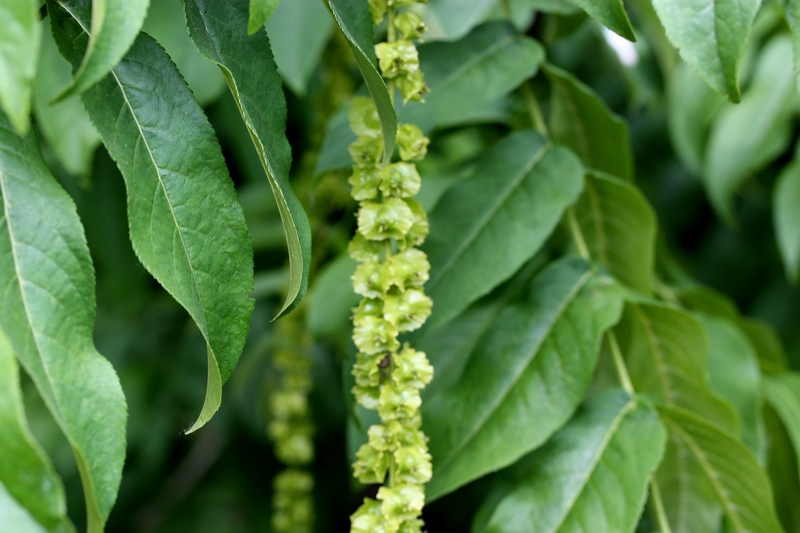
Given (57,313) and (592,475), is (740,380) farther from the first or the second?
(57,313)

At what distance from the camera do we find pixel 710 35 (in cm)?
66

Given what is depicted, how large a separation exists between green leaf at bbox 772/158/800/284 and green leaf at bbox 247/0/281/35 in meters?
1.25

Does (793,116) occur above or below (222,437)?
above

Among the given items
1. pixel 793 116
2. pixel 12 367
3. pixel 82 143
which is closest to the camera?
pixel 12 367

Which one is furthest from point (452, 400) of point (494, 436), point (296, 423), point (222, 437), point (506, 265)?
point (222, 437)

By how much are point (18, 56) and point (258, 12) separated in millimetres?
170

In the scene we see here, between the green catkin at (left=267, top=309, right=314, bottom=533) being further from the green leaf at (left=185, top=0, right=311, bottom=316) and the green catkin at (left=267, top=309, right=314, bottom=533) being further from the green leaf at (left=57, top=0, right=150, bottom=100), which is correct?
the green leaf at (left=57, top=0, right=150, bottom=100)

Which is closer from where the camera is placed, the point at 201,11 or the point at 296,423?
the point at 201,11

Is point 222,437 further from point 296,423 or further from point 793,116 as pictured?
point 793,116

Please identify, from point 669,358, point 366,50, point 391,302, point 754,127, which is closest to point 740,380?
point 669,358

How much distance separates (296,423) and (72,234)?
2.99 ft

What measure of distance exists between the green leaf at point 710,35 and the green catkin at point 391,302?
241 millimetres

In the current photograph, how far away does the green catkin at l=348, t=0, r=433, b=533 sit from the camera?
0.75 m

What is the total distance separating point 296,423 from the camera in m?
1.49
